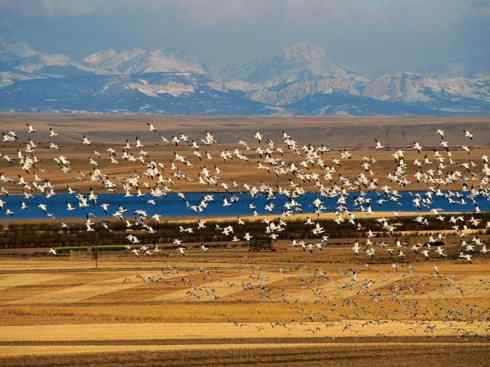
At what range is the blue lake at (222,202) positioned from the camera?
118375 millimetres

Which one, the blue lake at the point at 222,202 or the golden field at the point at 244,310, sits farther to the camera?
the blue lake at the point at 222,202

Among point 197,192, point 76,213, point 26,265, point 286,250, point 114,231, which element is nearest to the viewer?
point 26,265

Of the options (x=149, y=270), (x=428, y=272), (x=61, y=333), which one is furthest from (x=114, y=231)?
(x=61, y=333)

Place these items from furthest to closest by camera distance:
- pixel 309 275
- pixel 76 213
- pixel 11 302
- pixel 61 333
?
pixel 76 213 → pixel 309 275 → pixel 11 302 → pixel 61 333

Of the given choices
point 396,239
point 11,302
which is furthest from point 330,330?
point 396,239

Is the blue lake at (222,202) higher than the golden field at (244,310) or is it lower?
lower

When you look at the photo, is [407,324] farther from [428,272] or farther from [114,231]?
[114,231]

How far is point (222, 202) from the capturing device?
136 metres

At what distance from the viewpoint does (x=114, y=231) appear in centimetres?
9969

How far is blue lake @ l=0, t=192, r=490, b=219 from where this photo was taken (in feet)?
388

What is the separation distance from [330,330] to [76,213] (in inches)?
2924

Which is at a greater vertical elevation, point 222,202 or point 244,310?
point 244,310

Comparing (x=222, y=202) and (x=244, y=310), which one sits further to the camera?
(x=222, y=202)

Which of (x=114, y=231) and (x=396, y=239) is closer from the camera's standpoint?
(x=396, y=239)
